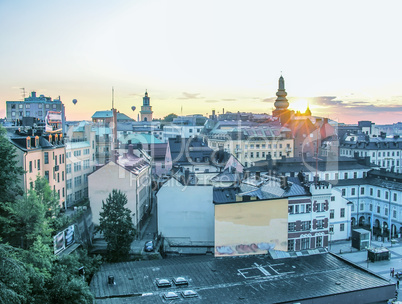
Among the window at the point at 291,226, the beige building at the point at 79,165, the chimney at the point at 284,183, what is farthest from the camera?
the beige building at the point at 79,165

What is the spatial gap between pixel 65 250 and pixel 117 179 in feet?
41.7

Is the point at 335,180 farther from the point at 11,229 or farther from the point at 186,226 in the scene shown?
the point at 11,229

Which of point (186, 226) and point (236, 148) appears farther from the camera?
point (236, 148)

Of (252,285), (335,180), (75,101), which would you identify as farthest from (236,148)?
(252,285)

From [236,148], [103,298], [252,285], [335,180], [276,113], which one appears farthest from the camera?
[276,113]

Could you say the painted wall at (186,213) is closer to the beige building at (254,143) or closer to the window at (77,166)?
the window at (77,166)

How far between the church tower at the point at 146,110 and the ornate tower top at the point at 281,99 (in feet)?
199

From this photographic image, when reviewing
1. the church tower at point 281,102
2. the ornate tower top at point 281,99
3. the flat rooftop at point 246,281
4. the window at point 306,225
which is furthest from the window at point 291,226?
the ornate tower top at point 281,99

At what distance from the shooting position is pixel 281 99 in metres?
108

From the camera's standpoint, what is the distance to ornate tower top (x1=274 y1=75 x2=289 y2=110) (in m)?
107

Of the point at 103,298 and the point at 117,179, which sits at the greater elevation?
the point at 117,179

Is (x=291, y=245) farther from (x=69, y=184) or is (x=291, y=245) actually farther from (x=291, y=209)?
(x=69, y=184)

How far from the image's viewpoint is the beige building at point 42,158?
3462 centimetres

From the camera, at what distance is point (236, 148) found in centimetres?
7556
